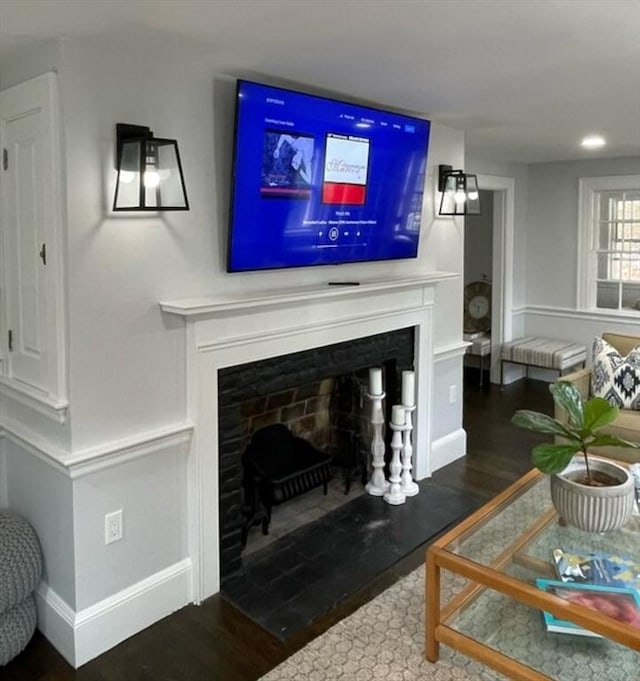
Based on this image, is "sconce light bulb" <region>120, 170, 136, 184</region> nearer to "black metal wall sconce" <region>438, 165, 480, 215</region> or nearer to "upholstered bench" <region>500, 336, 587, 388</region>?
"black metal wall sconce" <region>438, 165, 480, 215</region>

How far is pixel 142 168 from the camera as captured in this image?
2199mm

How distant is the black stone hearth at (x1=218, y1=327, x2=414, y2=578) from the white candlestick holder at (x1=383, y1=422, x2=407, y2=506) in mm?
536

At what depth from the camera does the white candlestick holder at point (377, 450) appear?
367 cm

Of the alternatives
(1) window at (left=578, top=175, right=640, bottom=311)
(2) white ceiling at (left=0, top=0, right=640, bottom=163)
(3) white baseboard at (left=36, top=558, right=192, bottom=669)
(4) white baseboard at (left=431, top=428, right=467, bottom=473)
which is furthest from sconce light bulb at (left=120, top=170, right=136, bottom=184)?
(1) window at (left=578, top=175, right=640, bottom=311)

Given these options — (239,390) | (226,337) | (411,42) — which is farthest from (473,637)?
(411,42)

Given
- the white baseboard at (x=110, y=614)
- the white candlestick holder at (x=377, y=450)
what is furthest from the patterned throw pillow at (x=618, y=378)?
the white baseboard at (x=110, y=614)

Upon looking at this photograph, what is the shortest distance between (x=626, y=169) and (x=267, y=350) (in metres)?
4.52

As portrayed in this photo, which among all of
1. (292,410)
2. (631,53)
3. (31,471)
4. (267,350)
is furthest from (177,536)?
(631,53)

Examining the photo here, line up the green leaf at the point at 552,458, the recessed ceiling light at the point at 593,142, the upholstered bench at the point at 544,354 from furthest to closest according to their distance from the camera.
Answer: the upholstered bench at the point at 544,354
the recessed ceiling light at the point at 593,142
the green leaf at the point at 552,458

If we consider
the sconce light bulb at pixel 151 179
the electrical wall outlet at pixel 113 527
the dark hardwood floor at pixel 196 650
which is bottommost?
the dark hardwood floor at pixel 196 650

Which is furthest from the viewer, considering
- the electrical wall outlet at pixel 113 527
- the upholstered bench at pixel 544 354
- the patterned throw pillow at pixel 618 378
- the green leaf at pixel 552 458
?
the upholstered bench at pixel 544 354

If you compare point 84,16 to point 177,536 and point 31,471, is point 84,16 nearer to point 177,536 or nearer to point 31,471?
point 31,471

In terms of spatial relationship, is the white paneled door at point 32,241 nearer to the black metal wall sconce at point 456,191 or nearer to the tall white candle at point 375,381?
the tall white candle at point 375,381

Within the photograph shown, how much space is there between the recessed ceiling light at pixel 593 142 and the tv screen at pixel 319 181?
1768 mm
